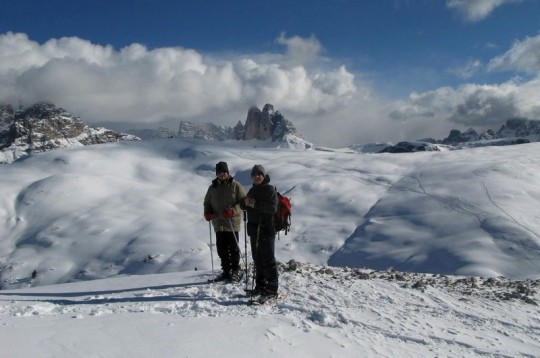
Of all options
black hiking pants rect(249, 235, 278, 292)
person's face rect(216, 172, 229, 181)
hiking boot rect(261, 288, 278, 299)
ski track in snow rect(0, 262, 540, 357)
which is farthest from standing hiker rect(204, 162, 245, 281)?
hiking boot rect(261, 288, 278, 299)

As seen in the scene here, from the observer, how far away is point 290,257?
105 feet

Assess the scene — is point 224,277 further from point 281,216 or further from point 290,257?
point 290,257

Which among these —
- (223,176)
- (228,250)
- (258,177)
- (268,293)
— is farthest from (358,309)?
(223,176)

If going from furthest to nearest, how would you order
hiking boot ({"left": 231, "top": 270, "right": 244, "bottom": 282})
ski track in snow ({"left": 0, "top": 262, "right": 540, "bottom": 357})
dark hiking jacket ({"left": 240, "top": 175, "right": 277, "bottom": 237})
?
hiking boot ({"left": 231, "top": 270, "right": 244, "bottom": 282}) → dark hiking jacket ({"left": 240, "top": 175, "right": 277, "bottom": 237}) → ski track in snow ({"left": 0, "top": 262, "right": 540, "bottom": 357})

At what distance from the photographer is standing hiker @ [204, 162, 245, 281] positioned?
390 inches

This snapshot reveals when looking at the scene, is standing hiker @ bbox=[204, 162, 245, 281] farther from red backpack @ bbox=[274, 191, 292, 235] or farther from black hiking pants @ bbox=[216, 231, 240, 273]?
red backpack @ bbox=[274, 191, 292, 235]

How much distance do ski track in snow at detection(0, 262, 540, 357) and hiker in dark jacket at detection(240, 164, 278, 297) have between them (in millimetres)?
449

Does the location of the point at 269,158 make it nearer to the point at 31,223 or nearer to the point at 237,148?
the point at 237,148

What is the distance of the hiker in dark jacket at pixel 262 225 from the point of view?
8.44m

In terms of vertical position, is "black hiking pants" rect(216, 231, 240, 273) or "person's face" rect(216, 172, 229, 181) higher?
"person's face" rect(216, 172, 229, 181)

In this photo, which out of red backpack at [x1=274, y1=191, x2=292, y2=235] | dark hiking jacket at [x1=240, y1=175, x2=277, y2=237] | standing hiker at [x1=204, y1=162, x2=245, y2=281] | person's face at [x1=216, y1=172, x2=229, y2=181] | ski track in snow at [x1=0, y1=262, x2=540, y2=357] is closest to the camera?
ski track in snow at [x1=0, y1=262, x2=540, y2=357]

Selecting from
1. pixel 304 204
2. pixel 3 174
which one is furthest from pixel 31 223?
pixel 304 204

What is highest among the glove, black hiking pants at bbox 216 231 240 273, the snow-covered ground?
the glove

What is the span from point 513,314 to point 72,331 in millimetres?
8395
